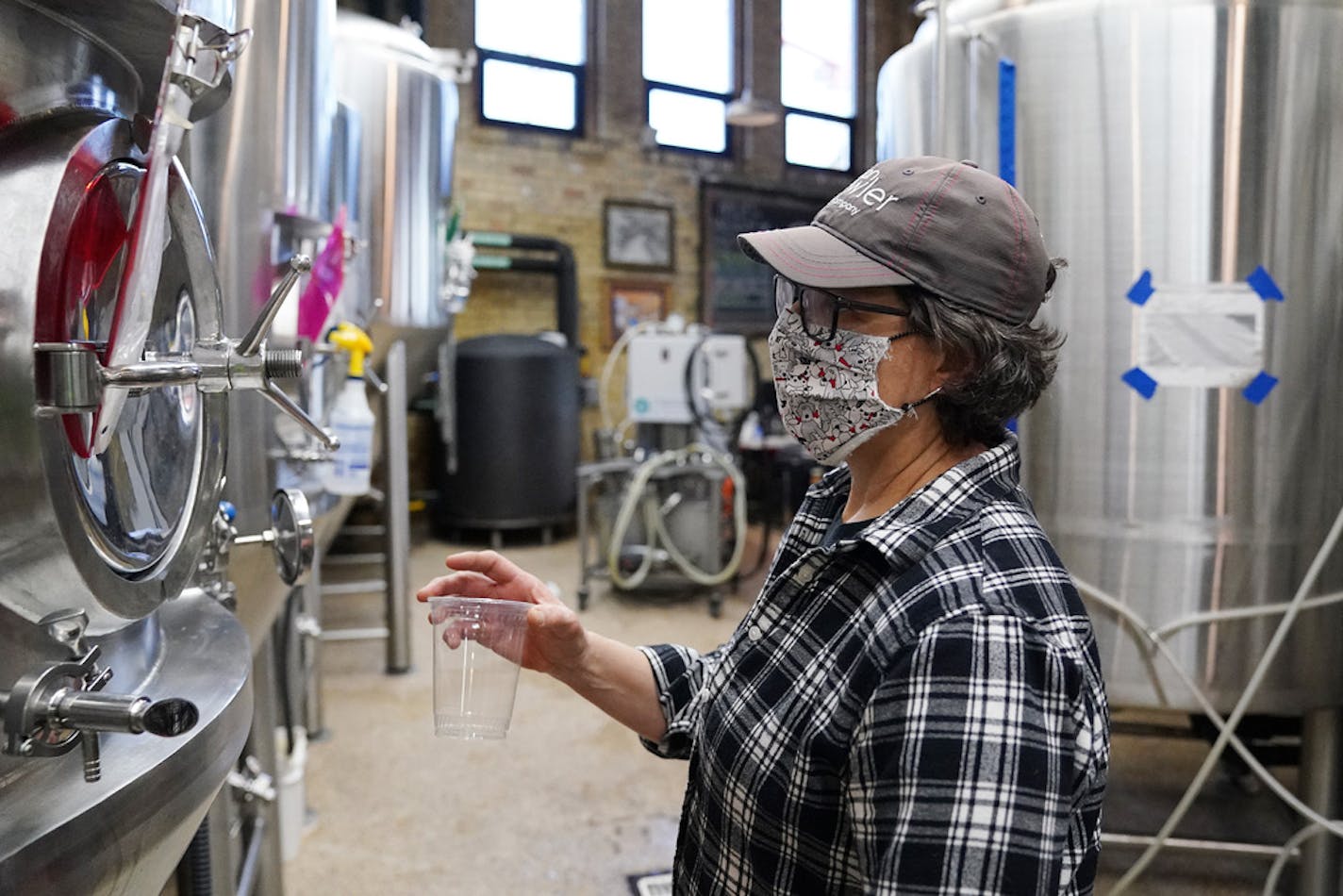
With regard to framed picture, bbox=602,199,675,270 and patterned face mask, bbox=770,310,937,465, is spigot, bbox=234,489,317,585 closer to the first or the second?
patterned face mask, bbox=770,310,937,465

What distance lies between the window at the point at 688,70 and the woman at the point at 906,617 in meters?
5.99

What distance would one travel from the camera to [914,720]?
2.23 feet

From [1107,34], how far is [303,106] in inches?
50.1

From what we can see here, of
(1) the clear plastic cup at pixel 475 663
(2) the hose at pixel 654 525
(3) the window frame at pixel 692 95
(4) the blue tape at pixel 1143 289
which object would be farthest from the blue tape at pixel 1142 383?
(3) the window frame at pixel 692 95

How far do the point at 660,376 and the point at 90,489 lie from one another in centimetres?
397

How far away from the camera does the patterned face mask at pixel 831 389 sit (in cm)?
85

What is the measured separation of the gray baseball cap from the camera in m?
0.79

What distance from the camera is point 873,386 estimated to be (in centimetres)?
85

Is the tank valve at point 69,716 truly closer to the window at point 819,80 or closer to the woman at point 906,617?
the woman at point 906,617

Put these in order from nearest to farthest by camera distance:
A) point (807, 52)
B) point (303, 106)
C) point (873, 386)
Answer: point (873, 386), point (303, 106), point (807, 52)

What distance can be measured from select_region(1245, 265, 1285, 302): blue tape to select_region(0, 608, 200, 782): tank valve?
5.51 feet

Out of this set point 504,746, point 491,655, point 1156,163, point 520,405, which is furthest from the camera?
point 520,405

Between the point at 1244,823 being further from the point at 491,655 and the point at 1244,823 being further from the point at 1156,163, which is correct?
the point at 491,655

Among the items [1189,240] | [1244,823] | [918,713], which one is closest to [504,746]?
[1244,823]
